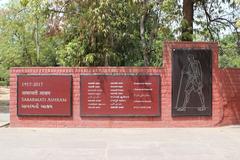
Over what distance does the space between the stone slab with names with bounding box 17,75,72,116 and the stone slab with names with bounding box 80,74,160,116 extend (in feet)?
1.85

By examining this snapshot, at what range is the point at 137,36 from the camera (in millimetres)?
22875

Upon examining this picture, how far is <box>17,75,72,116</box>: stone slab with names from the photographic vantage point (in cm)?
1827

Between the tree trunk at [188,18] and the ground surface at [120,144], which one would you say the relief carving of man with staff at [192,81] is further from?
the tree trunk at [188,18]

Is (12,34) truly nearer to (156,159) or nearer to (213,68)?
(213,68)

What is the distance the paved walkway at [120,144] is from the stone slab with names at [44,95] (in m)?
0.86

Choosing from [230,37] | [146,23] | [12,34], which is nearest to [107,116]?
[146,23]

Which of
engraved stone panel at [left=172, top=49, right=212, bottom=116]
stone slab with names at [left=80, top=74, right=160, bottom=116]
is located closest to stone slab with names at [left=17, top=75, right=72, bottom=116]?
stone slab with names at [left=80, top=74, right=160, bottom=116]

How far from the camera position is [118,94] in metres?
18.2

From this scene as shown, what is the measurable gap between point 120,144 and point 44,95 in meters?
5.07

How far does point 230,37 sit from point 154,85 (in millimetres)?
6366

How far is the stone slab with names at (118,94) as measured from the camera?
18.2 meters

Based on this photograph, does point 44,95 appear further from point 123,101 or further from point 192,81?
point 192,81

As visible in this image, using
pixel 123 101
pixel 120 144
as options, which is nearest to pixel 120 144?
pixel 120 144

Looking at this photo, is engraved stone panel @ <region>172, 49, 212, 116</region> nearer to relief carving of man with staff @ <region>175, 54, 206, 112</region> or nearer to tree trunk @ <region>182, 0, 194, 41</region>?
relief carving of man with staff @ <region>175, 54, 206, 112</region>
